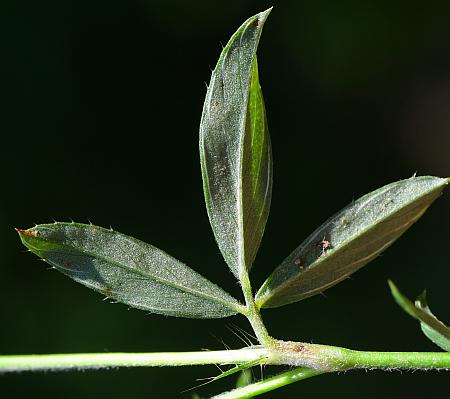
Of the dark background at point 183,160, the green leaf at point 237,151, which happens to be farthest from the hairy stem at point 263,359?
the dark background at point 183,160

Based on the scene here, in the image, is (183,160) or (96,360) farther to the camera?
(183,160)

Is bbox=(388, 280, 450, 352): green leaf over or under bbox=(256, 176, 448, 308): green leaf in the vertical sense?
under

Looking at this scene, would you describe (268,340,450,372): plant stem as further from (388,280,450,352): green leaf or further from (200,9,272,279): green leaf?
(200,9,272,279): green leaf

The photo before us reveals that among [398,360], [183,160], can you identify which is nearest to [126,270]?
[398,360]

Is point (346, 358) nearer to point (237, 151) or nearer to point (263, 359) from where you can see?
point (263, 359)

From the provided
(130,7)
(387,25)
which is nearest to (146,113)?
(130,7)

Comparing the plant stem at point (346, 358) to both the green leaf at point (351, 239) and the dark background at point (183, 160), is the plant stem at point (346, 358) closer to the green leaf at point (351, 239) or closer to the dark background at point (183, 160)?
the green leaf at point (351, 239)

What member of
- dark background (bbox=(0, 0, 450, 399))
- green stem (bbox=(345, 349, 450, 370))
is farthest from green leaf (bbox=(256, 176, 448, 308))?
dark background (bbox=(0, 0, 450, 399))
